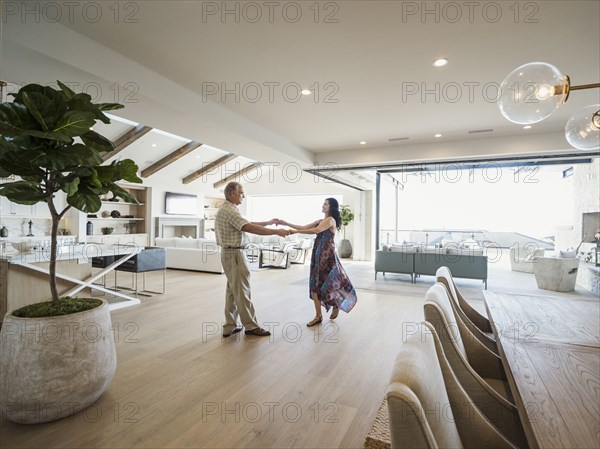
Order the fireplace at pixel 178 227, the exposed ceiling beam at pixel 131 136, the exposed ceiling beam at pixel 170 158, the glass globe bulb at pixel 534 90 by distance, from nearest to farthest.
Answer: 1. the glass globe bulb at pixel 534 90
2. the exposed ceiling beam at pixel 131 136
3. the exposed ceiling beam at pixel 170 158
4. the fireplace at pixel 178 227

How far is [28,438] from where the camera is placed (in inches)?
65.8

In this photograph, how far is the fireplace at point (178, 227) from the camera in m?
9.90

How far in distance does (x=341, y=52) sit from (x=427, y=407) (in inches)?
115

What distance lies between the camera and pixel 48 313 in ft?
5.93

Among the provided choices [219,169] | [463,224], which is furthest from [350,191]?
[219,169]

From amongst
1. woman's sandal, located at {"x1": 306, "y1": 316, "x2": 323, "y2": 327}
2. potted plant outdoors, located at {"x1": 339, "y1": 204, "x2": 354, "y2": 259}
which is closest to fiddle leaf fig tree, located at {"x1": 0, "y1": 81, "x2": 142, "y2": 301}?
woman's sandal, located at {"x1": 306, "y1": 316, "x2": 323, "y2": 327}

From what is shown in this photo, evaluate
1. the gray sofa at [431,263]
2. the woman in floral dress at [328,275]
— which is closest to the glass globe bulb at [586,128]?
the woman in floral dress at [328,275]

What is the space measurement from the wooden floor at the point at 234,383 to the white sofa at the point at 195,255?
2.61m

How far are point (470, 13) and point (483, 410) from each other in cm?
259

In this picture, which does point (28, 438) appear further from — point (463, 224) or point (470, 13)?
point (463, 224)

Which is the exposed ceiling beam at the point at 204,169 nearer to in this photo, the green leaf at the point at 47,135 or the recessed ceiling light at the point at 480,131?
the recessed ceiling light at the point at 480,131

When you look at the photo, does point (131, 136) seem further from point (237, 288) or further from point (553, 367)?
point (553, 367)

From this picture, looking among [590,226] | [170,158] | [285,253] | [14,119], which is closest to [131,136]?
[170,158]

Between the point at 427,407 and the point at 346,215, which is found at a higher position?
the point at 346,215
